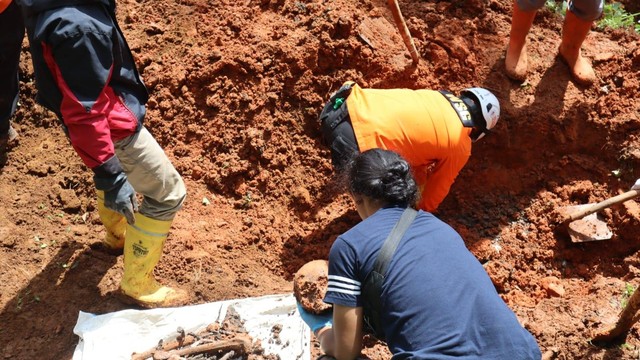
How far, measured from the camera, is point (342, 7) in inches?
175

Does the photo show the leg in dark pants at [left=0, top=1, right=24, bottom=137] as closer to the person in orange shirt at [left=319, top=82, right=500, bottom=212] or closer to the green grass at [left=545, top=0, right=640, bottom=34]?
the person in orange shirt at [left=319, top=82, right=500, bottom=212]

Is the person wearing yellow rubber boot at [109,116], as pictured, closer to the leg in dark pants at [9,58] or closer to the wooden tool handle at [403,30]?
the leg in dark pants at [9,58]

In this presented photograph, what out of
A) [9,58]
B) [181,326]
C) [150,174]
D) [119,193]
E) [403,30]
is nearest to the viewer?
[119,193]

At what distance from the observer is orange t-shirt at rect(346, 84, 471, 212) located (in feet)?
11.3

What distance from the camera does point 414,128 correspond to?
11.4ft

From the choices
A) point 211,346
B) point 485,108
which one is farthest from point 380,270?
point 485,108

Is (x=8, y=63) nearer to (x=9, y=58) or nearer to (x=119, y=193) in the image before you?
(x=9, y=58)

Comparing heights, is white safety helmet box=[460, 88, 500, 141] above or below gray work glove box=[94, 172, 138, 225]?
above

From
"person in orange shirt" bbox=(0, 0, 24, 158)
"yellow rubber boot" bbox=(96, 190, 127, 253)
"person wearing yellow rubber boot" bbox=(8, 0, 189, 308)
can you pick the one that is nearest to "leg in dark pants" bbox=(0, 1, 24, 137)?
"person in orange shirt" bbox=(0, 0, 24, 158)

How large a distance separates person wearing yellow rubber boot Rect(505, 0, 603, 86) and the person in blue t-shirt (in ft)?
6.93

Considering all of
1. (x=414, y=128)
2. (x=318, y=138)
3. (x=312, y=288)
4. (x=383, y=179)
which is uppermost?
(x=383, y=179)

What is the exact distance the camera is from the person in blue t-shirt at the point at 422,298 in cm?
231

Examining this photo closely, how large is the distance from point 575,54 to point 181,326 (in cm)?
303

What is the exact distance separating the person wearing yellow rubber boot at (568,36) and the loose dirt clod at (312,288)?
209 cm
